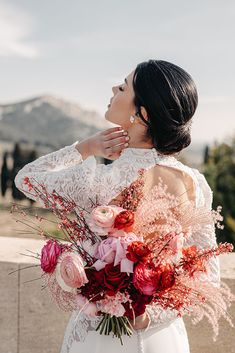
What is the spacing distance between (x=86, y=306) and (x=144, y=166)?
2.03 feet

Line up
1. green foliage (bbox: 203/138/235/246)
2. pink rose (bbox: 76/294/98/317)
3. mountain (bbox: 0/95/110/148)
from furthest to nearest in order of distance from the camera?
mountain (bbox: 0/95/110/148) < green foliage (bbox: 203/138/235/246) < pink rose (bbox: 76/294/98/317)

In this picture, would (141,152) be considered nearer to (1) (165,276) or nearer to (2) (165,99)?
(2) (165,99)

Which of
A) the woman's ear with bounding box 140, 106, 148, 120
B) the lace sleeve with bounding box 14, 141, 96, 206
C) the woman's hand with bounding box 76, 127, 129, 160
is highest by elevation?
the woman's ear with bounding box 140, 106, 148, 120

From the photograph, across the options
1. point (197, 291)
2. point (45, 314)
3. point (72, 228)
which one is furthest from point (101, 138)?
point (45, 314)

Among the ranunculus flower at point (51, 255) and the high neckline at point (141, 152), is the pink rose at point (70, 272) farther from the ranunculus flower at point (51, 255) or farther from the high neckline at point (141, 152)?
the high neckline at point (141, 152)

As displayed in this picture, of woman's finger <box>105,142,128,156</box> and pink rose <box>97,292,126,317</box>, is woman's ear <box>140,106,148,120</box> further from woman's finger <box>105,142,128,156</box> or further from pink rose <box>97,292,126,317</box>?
pink rose <box>97,292,126,317</box>

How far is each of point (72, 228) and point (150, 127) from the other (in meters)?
0.53

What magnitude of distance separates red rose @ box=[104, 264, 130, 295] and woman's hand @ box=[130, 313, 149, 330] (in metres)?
0.23

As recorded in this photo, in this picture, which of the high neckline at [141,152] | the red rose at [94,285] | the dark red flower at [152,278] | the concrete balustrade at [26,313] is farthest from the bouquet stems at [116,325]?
the concrete balustrade at [26,313]

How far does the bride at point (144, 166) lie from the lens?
2.31 metres

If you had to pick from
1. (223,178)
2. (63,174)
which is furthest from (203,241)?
(223,178)

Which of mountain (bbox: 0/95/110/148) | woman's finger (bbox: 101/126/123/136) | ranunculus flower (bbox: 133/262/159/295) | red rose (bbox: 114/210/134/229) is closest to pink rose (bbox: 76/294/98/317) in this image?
ranunculus flower (bbox: 133/262/159/295)

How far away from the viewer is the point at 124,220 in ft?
6.99

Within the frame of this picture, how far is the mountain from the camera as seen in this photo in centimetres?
17350
